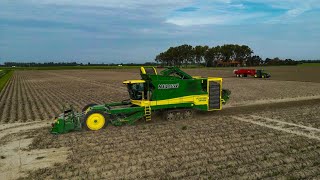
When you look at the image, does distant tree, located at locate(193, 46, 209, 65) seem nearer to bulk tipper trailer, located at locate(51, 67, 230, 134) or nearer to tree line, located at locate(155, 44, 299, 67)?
tree line, located at locate(155, 44, 299, 67)

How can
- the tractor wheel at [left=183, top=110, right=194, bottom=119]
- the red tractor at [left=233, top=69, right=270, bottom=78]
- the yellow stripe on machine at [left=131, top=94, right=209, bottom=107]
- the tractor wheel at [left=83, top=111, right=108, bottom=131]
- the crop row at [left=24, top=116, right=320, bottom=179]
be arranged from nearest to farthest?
the crop row at [left=24, top=116, right=320, bottom=179] → the tractor wheel at [left=83, top=111, right=108, bottom=131] → the yellow stripe on machine at [left=131, top=94, right=209, bottom=107] → the tractor wheel at [left=183, top=110, right=194, bottom=119] → the red tractor at [left=233, top=69, right=270, bottom=78]

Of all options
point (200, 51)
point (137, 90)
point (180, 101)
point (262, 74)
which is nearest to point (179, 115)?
point (180, 101)

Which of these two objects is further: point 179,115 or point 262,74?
point 262,74

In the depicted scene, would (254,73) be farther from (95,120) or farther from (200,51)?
(200,51)

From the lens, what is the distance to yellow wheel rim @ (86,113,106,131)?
13227 mm

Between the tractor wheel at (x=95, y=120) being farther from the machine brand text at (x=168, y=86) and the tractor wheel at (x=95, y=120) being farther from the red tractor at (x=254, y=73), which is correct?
the red tractor at (x=254, y=73)

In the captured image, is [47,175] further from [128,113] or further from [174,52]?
[174,52]

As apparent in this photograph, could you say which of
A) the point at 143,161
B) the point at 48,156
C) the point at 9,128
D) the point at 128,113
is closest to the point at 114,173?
the point at 143,161

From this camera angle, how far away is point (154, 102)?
14.5m

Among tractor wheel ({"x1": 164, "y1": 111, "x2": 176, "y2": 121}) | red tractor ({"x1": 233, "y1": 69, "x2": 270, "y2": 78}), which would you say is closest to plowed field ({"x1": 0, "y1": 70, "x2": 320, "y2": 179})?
tractor wheel ({"x1": 164, "y1": 111, "x2": 176, "y2": 121})

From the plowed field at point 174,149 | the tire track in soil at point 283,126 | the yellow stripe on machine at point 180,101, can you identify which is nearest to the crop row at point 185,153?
the plowed field at point 174,149

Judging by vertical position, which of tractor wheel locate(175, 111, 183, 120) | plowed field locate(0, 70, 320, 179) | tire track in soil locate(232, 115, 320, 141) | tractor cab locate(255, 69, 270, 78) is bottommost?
plowed field locate(0, 70, 320, 179)

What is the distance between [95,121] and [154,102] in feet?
9.55

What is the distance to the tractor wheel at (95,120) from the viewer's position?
13.2 metres
